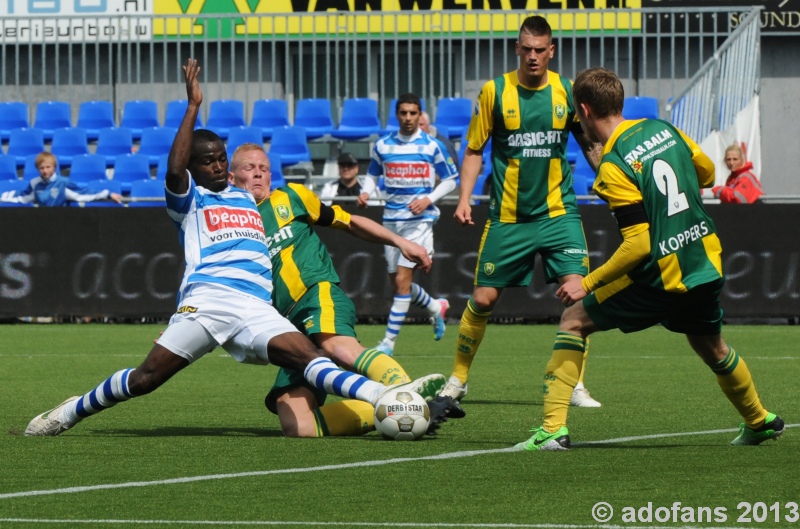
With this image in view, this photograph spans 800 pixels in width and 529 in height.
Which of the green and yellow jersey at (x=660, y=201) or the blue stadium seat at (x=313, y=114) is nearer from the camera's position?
the green and yellow jersey at (x=660, y=201)

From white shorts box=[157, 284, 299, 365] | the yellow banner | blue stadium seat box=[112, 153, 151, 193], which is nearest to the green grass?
white shorts box=[157, 284, 299, 365]

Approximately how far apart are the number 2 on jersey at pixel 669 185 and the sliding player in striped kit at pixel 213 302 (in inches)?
Answer: 60.2

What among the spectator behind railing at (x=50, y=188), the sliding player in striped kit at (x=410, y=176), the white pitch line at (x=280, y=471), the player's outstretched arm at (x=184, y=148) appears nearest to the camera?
the white pitch line at (x=280, y=471)

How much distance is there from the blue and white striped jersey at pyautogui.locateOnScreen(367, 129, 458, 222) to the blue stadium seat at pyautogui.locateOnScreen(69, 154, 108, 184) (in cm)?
732

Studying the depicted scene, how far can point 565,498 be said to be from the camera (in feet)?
16.8

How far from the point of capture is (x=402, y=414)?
6.74 metres

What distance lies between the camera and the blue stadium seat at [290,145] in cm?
2089

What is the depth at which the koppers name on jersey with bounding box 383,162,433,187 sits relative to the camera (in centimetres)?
1420

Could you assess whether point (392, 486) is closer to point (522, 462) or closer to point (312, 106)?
point (522, 462)

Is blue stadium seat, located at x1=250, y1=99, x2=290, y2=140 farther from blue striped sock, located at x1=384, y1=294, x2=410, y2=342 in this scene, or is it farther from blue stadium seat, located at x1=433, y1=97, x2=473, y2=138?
blue striped sock, located at x1=384, y1=294, x2=410, y2=342

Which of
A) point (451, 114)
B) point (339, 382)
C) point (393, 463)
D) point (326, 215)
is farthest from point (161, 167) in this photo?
point (393, 463)

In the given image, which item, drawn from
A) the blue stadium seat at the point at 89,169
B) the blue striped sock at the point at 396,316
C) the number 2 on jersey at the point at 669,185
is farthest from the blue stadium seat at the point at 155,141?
the number 2 on jersey at the point at 669,185

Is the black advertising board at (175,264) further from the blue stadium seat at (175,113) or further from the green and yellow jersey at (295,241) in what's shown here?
the green and yellow jersey at (295,241)

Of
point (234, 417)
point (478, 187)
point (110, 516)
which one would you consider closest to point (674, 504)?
point (110, 516)
